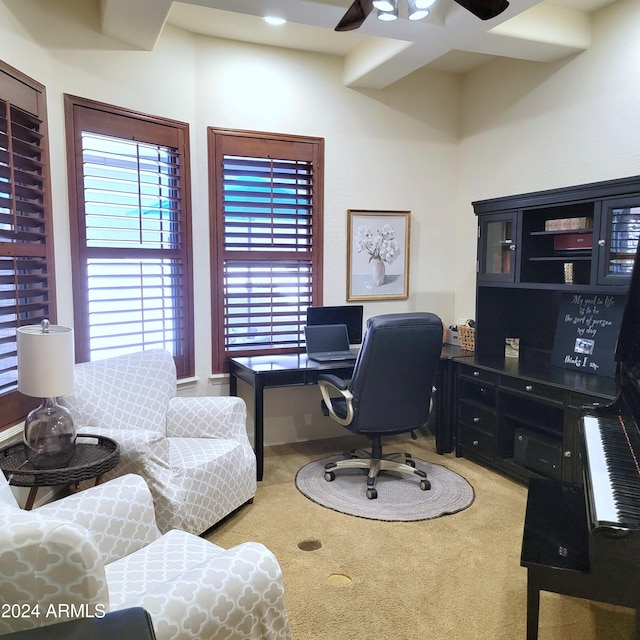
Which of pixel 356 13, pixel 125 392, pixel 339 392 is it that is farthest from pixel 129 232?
pixel 356 13

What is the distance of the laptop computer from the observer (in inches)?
150

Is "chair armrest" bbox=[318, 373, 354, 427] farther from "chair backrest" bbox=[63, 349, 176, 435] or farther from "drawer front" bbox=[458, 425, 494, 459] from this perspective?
"drawer front" bbox=[458, 425, 494, 459]

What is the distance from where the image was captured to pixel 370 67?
12.1 feet

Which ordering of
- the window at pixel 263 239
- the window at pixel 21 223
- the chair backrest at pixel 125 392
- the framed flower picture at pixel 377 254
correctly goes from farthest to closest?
the framed flower picture at pixel 377 254, the window at pixel 263 239, the chair backrest at pixel 125 392, the window at pixel 21 223

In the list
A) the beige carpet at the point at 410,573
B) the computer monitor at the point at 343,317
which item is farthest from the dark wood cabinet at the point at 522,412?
the computer monitor at the point at 343,317

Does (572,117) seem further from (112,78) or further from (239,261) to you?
(112,78)

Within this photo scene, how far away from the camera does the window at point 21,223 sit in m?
2.42

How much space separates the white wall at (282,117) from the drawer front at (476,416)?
108 centimetres

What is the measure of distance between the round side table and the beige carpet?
2.58 ft

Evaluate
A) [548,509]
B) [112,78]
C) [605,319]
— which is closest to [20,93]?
[112,78]

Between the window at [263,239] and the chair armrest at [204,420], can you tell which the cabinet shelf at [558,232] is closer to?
the window at [263,239]

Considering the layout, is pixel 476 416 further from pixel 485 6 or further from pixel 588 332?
pixel 485 6

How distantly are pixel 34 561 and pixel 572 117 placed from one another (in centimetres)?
379

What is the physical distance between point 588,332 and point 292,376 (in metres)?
1.92
